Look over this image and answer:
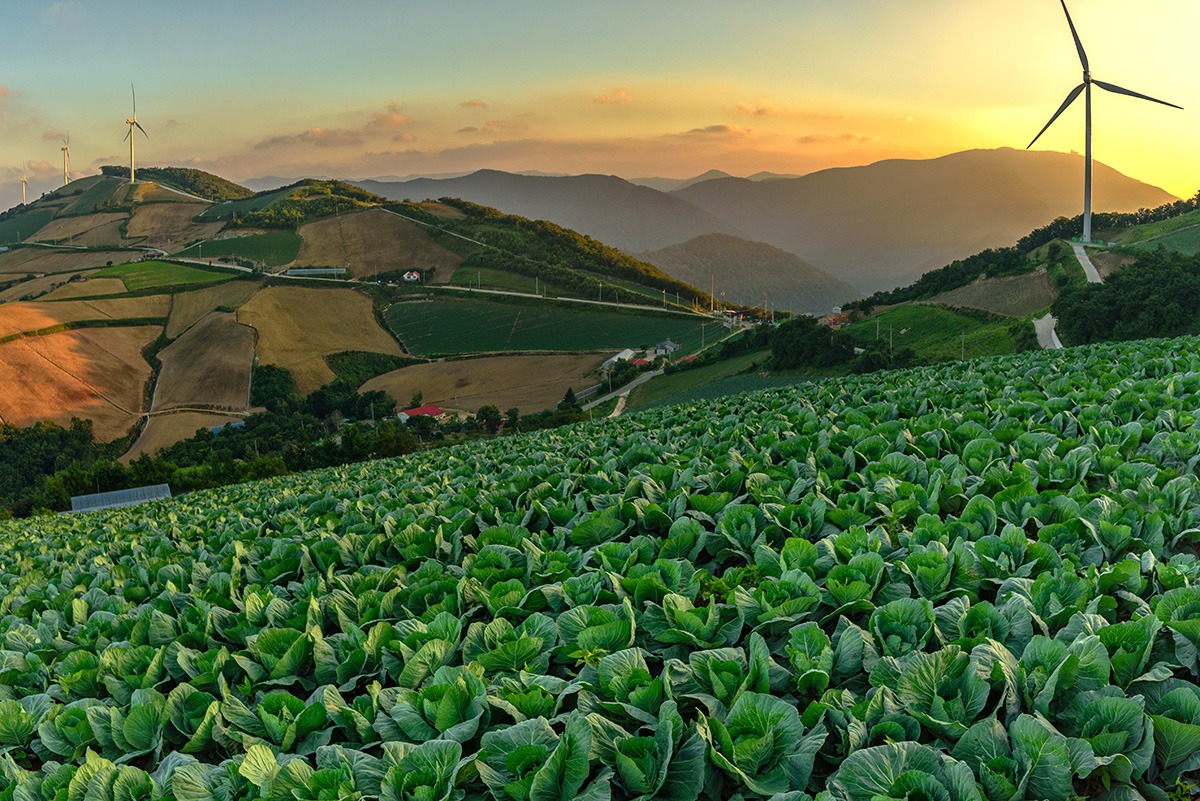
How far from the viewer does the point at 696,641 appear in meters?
5.55

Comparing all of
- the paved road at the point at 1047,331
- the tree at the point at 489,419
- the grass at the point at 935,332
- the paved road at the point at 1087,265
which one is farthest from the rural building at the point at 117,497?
the paved road at the point at 1087,265

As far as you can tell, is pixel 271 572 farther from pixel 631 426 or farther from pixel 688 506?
pixel 631 426

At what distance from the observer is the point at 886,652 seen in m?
5.14

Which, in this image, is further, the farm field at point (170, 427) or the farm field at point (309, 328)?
the farm field at point (309, 328)

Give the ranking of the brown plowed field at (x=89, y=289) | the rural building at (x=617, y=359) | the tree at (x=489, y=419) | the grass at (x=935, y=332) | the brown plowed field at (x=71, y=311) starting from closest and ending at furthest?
the grass at (x=935, y=332) → the tree at (x=489, y=419) → the rural building at (x=617, y=359) → the brown plowed field at (x=71, y=311) → the brown plowed field at (x=89, y=289)

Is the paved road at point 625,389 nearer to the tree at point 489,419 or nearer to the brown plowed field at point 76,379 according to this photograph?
the tree at point 489,419

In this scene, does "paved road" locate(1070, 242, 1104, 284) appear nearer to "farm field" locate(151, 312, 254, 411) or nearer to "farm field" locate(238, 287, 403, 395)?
"farm field" locate(238, 287, 403, 395)

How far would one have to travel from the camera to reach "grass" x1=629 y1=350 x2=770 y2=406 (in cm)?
12031

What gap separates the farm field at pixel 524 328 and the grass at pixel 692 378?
27.6 meters

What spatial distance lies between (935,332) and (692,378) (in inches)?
1548

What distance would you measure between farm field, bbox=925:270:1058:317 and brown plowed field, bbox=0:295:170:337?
177143mm

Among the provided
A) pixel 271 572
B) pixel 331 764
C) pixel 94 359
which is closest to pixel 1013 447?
pixel 331 764

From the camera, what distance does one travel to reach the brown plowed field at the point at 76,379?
141 meters

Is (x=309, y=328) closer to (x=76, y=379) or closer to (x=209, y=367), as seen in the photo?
(x=209, y=367)
